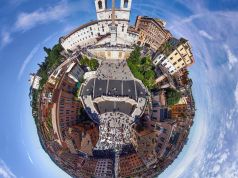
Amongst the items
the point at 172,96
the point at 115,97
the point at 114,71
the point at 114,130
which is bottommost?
the point at 114,130

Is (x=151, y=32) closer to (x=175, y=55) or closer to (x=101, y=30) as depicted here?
(x=175, y=55)

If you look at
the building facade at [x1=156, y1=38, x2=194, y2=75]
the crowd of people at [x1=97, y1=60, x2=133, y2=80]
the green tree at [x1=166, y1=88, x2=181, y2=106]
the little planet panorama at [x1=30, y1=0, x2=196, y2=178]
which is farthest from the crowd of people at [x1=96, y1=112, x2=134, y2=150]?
the building facade at [x1=156, y1=38, x2=194, y2=75]

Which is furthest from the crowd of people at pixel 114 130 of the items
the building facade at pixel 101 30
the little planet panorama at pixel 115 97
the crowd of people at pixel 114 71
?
the building facade at pixel 101 30

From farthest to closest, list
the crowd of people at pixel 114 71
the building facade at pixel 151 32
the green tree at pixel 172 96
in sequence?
the crowd of people at pixel 114 71
the building facade at pixel 151 32
the green tree at pixel 172 96

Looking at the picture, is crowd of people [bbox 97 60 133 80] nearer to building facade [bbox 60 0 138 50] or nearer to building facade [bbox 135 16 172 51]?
building facade [bbox 60 0 138 50]

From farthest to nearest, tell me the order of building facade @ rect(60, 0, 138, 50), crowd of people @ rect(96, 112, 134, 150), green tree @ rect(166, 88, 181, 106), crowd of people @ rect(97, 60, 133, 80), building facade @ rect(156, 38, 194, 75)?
1. crowd of people @ rect(97, 60, 133, 80)
2. green tree @ rect(166, 88, 181, 106)
3. building facade @ rect(156, 38, 194, 75)
4. crowd of people @ rect(96, 112, 134, 150)
5. building facade @ rect(60, 0, 138, 50)

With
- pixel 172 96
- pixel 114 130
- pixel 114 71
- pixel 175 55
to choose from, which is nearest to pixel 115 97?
pixel 114 71

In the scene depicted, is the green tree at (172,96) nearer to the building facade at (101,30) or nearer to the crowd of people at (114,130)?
the crowd of people at (114,130)

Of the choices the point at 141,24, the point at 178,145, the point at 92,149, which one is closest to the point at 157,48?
the point at 141,24
